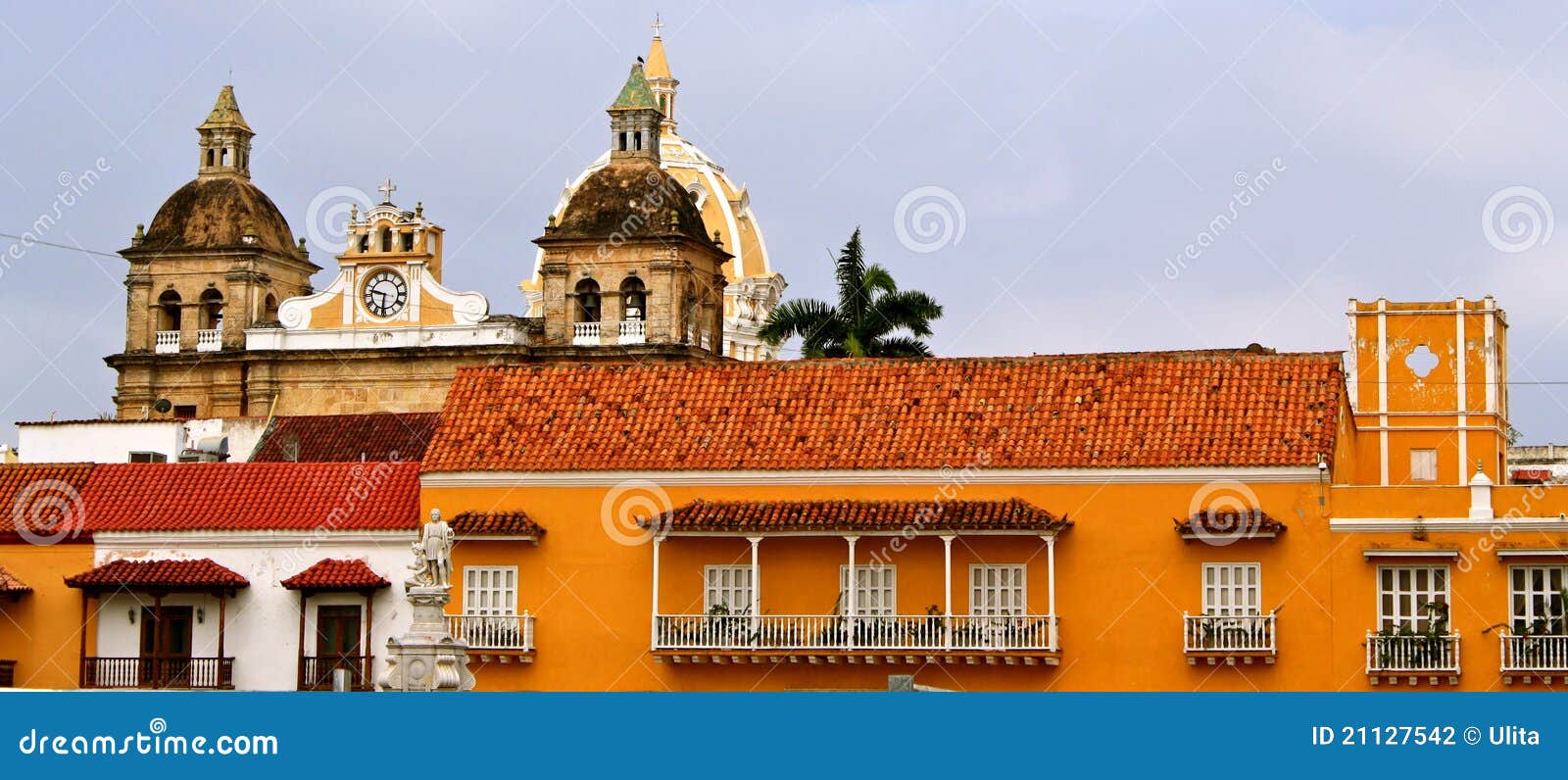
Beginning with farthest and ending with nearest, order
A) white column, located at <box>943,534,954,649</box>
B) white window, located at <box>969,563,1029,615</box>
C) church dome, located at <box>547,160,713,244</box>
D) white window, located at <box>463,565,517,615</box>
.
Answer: church dome, located at <box>547,160,713,244</box>
white window, located at <box>463,565,517,615</box>
white window, located at <box>969,563,1029,615</box>
white column, located at <box>943,534,954,649</box>

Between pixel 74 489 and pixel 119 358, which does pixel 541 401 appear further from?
pixel 119 358

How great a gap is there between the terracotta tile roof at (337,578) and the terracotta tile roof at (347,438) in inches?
315

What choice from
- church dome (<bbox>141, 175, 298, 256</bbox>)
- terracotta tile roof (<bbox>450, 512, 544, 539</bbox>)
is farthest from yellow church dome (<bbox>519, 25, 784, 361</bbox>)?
terracotta tile roof (<bbox>450, 512, 544, 539</bbox>)

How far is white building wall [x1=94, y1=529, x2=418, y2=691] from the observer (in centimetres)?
4188

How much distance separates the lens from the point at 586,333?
220 feet

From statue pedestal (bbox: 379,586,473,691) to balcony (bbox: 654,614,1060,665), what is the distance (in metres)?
5.50

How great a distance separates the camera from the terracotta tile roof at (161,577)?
137 ft

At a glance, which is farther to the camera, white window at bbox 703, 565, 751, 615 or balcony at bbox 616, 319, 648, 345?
balcony at bbox 616, 319, 648, 345

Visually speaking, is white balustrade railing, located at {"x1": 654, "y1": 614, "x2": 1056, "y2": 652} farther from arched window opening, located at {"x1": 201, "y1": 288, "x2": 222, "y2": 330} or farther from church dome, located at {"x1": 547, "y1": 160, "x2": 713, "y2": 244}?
arched window opening, located at {"x1": 201, "y1": 288, "x2": 222, "y2": 330}

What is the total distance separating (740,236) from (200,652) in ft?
166

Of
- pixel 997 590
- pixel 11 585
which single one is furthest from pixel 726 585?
pixel 11 585

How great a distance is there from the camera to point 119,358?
2763 inches

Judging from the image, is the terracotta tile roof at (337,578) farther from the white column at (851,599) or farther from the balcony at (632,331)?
the balcony at (632,331)

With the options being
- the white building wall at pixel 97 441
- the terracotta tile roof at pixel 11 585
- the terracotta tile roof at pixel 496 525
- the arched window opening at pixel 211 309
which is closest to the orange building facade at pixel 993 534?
the terracotta tile roof at pixel 496 525
